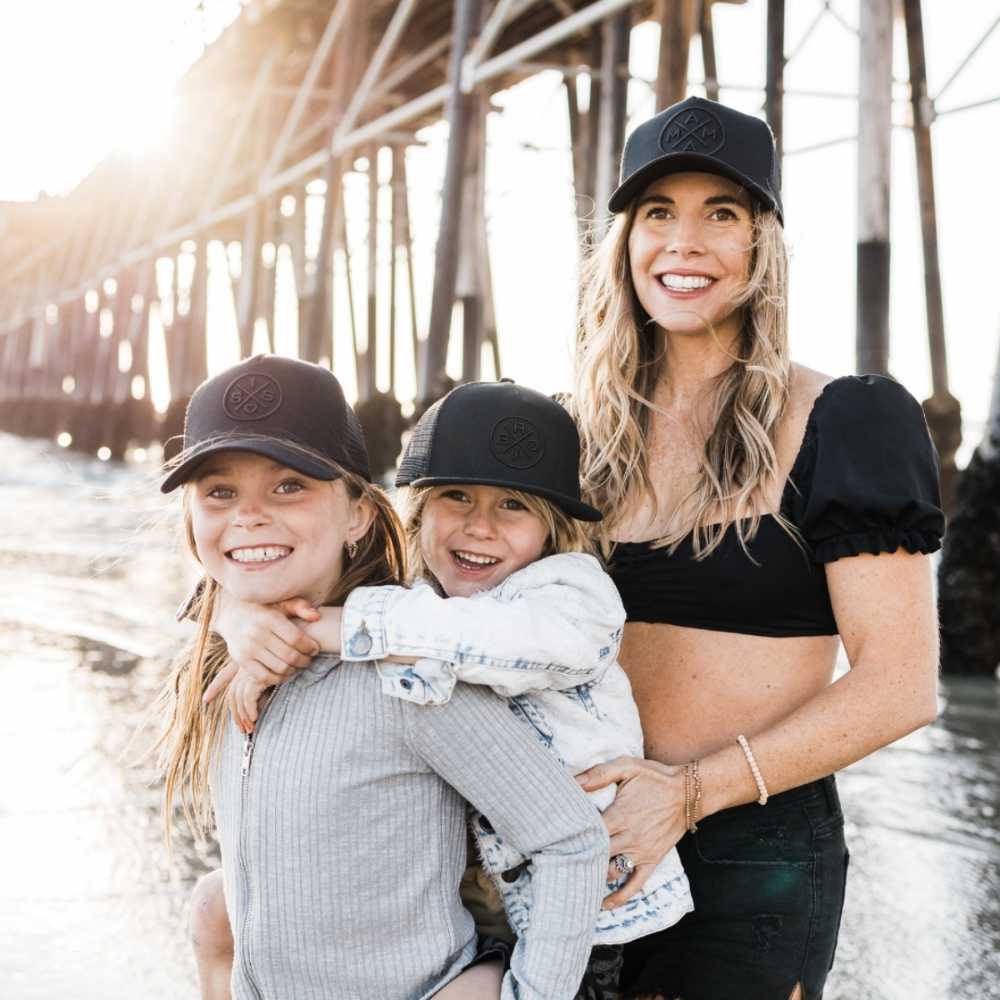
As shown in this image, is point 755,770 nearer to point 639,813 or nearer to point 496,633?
point 639,813

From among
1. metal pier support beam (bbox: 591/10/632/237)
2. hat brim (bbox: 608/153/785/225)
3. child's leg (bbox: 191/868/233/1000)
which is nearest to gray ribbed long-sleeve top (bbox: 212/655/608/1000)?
child's leg (bbox: 191/868/233/1000)

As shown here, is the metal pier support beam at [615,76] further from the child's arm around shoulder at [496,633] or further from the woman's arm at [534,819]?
the woman's arm at [534,819]

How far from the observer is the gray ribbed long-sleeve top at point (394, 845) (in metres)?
1.55

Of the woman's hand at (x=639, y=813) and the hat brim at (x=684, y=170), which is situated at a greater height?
the hat brim at (x=684, y=170)

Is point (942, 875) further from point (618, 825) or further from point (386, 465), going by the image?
point (386, 465)

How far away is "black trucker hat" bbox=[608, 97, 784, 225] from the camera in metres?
1.86

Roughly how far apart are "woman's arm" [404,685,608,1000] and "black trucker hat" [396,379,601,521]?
0.32m

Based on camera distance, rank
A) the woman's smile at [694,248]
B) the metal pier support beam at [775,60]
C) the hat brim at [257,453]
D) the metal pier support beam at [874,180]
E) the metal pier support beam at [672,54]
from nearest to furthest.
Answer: the hat brim at [257,453] < the woman's smile at [694,248] < the metal pier support beam at [874,180] < the metal pier support beam at [672,54] < the metal pier support beam at [775,60]

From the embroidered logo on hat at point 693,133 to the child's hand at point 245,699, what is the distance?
975 millimetres

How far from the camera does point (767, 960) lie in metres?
1.67

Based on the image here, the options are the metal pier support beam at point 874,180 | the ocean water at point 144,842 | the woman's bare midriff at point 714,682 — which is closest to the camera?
the woman's bare midriff at point 714,682

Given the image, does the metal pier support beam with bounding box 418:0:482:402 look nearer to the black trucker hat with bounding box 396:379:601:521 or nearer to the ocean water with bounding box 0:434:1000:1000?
the ocean water with bounding box 0:434:1000:1000

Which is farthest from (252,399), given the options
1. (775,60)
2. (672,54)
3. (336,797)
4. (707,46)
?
(707,46)

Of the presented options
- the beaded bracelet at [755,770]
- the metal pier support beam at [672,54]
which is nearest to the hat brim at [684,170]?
the beaded bracelet at [755,770]
